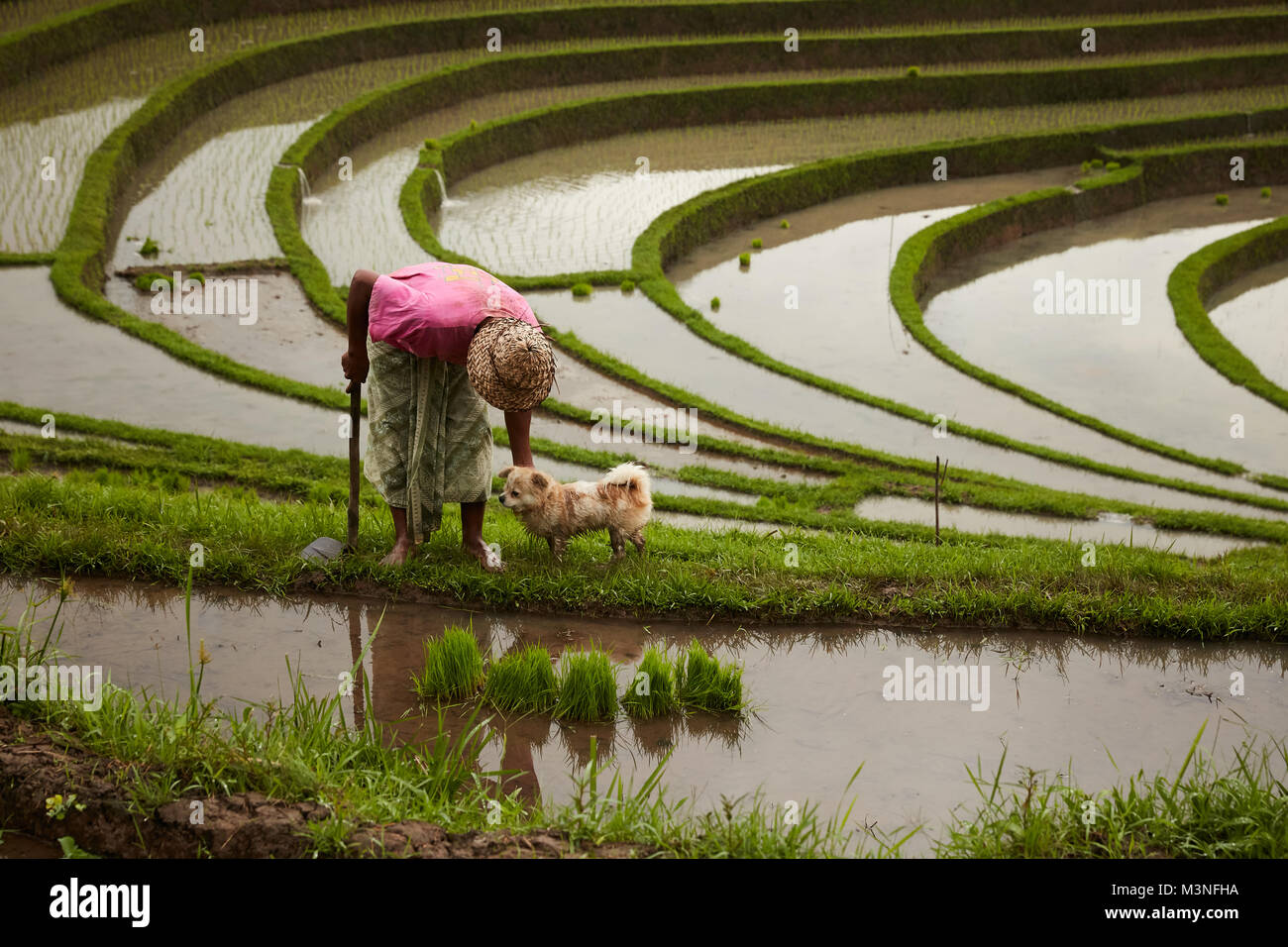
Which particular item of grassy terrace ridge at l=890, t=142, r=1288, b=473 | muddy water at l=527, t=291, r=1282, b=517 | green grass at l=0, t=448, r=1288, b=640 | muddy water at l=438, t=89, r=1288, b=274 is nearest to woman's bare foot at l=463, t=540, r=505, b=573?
green grass at l=0, t=448, r=1288, b=640

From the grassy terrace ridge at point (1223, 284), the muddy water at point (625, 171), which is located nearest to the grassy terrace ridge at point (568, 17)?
the muddy water at point (625, 171)

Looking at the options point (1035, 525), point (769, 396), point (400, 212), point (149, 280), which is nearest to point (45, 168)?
point (149, 280)

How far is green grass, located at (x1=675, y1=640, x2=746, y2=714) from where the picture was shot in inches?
173

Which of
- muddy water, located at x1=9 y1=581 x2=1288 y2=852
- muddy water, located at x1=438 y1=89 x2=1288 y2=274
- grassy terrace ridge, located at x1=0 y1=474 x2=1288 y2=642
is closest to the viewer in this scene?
muddy water, located at x1=9 y1=581 x2=1288 y2=852

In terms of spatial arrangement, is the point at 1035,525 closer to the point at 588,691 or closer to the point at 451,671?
the point at 588,691

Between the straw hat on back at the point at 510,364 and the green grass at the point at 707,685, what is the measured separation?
1.08 meters

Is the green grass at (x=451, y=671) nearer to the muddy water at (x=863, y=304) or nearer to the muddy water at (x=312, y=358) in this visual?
the muddy water at (x=312, y=358)

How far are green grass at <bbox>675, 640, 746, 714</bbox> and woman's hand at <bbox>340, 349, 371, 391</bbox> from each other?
5.91 ft

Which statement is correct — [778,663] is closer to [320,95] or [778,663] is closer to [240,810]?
[240,810]

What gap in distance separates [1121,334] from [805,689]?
11.0 m

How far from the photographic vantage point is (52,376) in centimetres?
928
